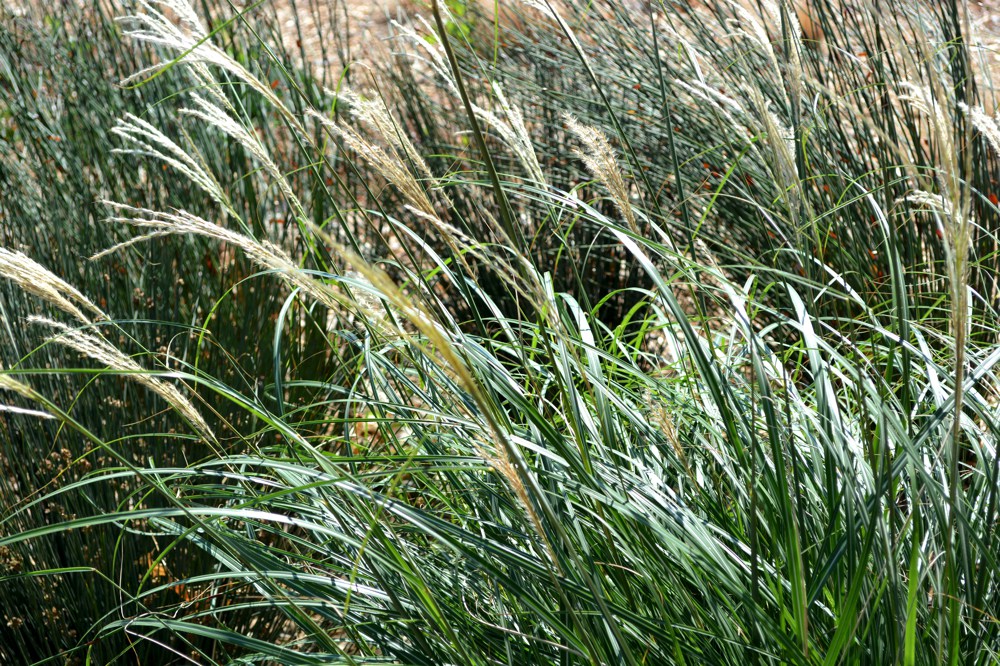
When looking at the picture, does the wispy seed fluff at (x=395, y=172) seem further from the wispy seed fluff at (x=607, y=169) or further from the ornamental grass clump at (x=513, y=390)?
the wispy seed fluff at (x=607, y=169)

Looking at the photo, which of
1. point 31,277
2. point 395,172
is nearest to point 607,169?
point 395,172

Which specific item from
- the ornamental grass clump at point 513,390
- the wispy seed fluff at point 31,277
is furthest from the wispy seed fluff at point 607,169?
the wispy seed fluff at point 31,277

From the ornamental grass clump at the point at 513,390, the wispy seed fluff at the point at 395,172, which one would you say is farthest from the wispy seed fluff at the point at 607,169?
the wispy seed fluff at the point at 395,172

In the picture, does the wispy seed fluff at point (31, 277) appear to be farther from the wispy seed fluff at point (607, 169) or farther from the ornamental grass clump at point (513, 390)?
the wispy seed fluff at point (607, 169)

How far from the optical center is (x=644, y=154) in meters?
3.07

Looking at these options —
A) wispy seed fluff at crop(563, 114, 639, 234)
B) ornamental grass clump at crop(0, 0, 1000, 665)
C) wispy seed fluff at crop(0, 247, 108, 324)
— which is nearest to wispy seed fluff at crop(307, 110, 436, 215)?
ornamental grass clump at crop(0, 0, 1000, 665)

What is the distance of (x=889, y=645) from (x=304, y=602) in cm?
81

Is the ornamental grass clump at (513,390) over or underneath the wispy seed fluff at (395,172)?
underneath

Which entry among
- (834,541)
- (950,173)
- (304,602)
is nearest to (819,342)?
(834,541)

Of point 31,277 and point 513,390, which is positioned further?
point 513,390

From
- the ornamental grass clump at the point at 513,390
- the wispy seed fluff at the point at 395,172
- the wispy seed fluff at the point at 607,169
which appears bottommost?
the ornamental grass clump at the point at 513,390

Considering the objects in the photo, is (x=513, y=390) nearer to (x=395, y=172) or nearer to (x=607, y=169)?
(x=607, y=169)

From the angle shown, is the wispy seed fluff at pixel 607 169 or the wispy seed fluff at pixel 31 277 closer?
the wispy seed fluff at pixel 31 277

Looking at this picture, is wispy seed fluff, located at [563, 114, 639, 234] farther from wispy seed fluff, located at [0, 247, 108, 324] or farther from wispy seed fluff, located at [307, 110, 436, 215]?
wispy seed fluff, located at [0, 247, 108, 324]
